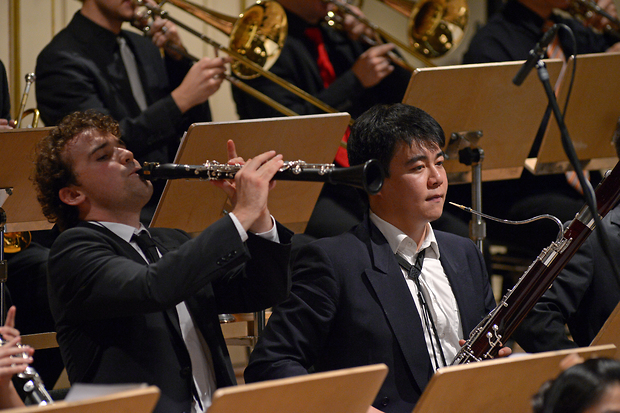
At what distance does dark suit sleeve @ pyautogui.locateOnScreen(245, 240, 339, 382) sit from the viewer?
70.6 inches

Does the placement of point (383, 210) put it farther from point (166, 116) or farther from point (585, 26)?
point (585, 26)

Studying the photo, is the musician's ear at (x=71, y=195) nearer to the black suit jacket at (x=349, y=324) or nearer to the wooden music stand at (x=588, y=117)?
the black suit jacket at (x=349, y=324)

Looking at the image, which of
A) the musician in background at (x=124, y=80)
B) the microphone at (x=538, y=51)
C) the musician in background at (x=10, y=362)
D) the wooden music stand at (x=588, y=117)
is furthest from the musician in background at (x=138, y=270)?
the wooden music stand at (x=588, y=117)

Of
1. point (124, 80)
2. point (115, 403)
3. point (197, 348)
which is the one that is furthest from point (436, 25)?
point (115, 403)

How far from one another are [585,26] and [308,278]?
7.92 feet

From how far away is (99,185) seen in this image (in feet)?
6.16

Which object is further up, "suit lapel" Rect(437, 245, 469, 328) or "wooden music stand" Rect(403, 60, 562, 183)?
"wooden music stand" Rect(403, 60, 562, 183)

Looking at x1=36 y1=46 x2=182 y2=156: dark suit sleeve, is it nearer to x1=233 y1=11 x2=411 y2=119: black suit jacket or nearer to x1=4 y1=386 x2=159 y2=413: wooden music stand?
x1=233 y1=11 x2=411 y2=119: black suit jacket

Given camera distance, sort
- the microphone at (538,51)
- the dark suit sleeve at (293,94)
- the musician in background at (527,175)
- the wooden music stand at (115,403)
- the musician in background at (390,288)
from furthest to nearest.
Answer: the musician in background at (527,175), the dark suit sleeve at (293,94), the musician in background at (390,288), the microphone at (538,51), the wooden music stand at (115,403)

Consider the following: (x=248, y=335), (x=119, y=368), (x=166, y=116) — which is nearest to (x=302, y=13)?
(x=166, y=116)

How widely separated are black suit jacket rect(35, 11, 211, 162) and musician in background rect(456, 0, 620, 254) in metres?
1.21

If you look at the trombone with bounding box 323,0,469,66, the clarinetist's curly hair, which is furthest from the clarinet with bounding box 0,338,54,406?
the trombone with bounding box 323,0,469,66

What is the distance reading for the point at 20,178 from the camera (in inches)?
89.0

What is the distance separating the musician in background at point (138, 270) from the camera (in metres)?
1.63
